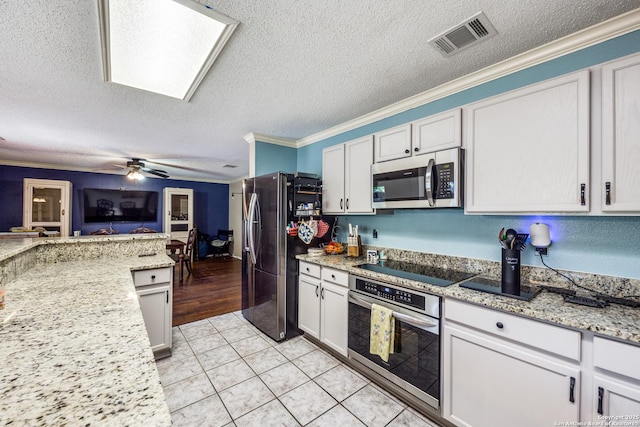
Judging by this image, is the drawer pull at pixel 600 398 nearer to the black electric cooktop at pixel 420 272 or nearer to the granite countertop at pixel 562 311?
the granite countertop at pixel 562 311

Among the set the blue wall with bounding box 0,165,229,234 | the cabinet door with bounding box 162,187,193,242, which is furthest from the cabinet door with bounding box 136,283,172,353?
the blue wall with bounding box 0,165,229,234

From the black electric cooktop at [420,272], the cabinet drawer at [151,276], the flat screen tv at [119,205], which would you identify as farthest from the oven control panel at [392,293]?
the flat screen tv at [119,205]

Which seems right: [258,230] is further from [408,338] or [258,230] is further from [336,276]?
[408,338]

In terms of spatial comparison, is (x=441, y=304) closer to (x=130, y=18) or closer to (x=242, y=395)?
(x=242, y=395)

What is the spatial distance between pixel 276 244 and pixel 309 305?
27.6 inches

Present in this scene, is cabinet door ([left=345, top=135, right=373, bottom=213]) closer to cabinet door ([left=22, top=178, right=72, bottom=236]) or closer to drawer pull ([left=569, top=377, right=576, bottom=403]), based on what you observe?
drawer pull ([left=569, top=377, right=576, bottom=403])

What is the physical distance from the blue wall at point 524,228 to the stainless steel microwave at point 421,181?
36cm

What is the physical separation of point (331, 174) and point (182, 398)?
232 cm

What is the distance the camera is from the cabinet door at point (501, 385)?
123 cm

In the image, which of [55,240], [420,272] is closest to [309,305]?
[420,272]

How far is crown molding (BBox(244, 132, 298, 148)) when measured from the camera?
3.46 m

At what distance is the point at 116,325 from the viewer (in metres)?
1.03

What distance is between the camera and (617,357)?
1087 mm

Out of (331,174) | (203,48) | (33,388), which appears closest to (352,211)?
(331,174)
